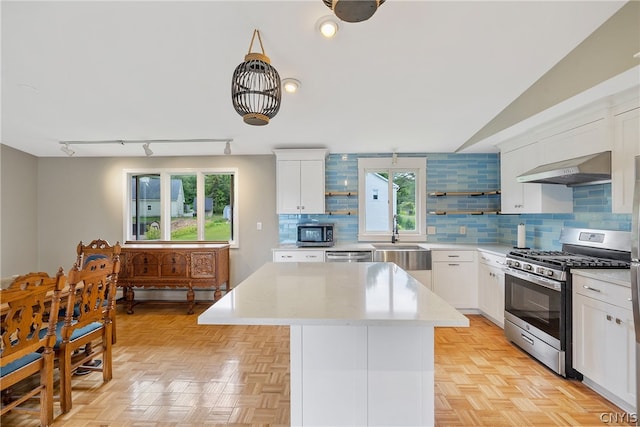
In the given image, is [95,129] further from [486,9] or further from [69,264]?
[486,9]

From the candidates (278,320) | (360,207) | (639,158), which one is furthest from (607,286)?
(360,207)

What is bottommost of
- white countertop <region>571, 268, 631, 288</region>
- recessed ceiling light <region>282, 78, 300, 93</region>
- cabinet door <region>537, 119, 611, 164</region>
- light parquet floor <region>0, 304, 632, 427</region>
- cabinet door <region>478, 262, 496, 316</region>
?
light parquet floor <region>0, 304, 632, 427</region>

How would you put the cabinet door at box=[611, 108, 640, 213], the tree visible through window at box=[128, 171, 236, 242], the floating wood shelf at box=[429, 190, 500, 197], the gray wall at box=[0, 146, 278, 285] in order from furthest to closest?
1. the tree visible through window at box=[128, 171, 236, 242]
2. the gray wall at box=[0, 146, 278, 285]
3. the floating wood shelf at box=[429, 190, 500, 197]
4. the cabinet door at box=[611, 108, 640, 213]

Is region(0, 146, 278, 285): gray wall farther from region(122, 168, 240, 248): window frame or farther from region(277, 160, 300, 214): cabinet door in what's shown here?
region(277, 160, 300, 214): cabinet door

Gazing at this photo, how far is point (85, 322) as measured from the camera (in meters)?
2.01

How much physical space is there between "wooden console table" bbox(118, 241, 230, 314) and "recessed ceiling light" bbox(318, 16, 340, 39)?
3023 mm

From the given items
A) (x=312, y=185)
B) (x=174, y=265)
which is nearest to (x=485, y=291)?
(x=312, y=185)

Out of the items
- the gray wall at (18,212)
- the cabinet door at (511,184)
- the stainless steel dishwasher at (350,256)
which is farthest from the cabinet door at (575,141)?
the gray wall at (18,212)

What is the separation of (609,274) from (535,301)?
2.11 feet

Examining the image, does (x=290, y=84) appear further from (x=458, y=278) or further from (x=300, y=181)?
(x=458, y=278)

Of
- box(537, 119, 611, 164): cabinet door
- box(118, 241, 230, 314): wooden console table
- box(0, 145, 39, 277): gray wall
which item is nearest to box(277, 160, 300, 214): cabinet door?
box(118, 241, 230, 314): wooden console table

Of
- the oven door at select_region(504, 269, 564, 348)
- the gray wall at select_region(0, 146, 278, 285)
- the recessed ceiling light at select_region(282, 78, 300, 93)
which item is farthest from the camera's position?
the gray wall at select_region(0, 146, 278, 285)

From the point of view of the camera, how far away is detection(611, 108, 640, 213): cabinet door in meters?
2.02

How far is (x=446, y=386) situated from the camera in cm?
214
